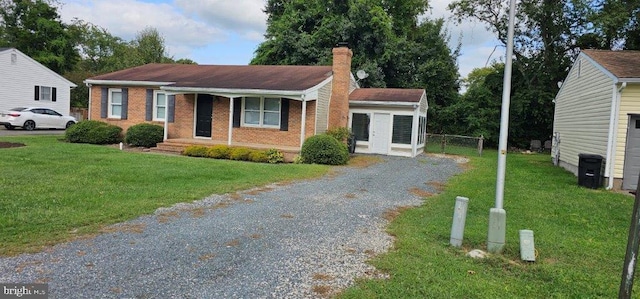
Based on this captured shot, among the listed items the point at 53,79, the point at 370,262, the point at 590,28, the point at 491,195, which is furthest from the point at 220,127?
the point at 590,28

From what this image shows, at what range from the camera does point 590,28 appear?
28328mm

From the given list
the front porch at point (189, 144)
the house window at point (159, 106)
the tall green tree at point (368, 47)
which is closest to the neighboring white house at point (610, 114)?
the front porch at point (189, 144)

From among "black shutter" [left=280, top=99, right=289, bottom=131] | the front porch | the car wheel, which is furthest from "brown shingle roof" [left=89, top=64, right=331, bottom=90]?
the car wheel

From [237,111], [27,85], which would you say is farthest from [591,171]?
[27,85]

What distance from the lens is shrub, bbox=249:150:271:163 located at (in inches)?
610

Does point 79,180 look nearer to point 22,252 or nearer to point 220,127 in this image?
point 22,252

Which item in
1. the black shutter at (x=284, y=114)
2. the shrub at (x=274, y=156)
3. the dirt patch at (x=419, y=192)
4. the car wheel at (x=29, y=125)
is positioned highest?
the black shutter at (x=284, y=114)

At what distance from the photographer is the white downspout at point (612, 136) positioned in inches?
461

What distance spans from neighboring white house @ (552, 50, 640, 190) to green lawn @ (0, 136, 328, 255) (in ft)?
27.4

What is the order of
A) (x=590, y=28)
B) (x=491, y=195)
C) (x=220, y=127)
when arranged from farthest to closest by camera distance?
(x=590, y=28) < (x=220, y=127) < (x=491, y=195)

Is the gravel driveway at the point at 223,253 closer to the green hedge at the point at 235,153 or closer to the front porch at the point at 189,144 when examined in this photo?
the green hedge at the point at 235,153

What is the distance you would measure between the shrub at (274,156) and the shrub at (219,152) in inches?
62.2

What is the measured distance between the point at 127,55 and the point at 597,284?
48.8 meters

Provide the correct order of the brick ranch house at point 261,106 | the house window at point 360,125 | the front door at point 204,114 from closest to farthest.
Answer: the brick ranch house at point 261,106 → the front door at point 204,114 → the house window at point 360,125
